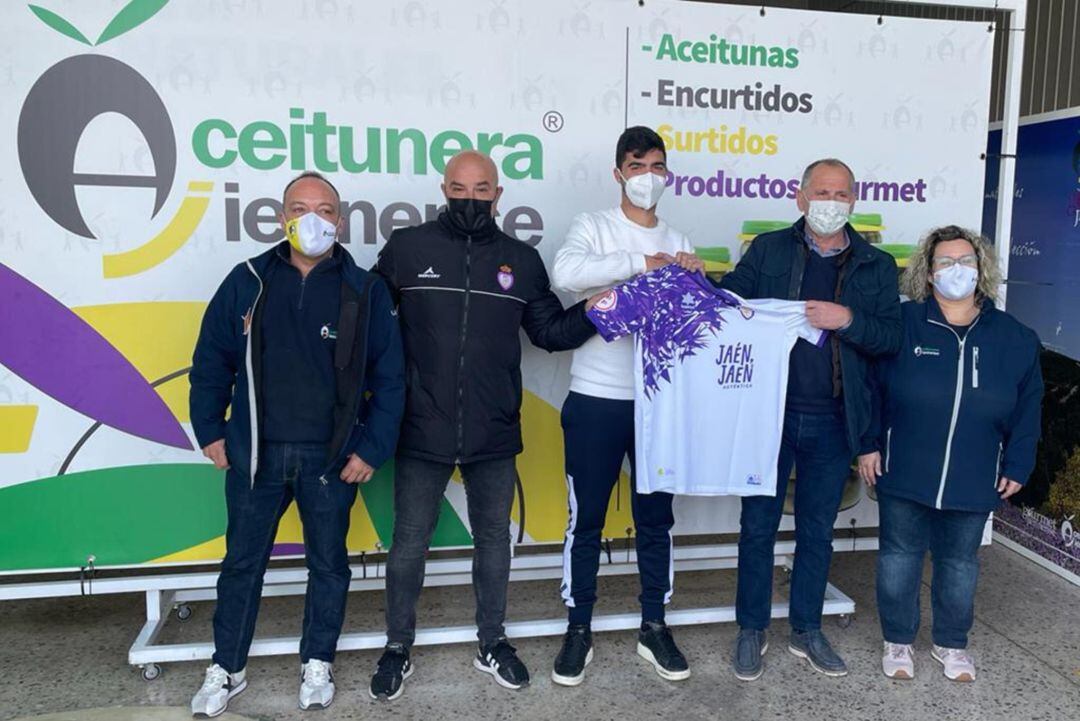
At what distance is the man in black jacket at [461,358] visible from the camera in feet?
9.61

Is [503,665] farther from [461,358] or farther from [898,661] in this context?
[898,661]

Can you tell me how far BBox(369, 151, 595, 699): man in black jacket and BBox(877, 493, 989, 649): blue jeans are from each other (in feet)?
4.61

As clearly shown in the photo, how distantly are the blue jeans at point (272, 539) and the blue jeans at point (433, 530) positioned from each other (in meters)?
0.19

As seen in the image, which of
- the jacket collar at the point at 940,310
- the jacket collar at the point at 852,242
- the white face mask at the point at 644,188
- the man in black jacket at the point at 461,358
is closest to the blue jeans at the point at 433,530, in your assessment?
the man in black jacket at the point at 461,358

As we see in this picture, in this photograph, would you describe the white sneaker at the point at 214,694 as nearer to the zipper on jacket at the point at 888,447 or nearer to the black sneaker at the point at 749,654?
the black sneaker at the point at 749,654

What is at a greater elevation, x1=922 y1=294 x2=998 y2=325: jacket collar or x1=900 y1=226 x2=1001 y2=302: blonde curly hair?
x1=900 y1=226 x2=1001 y2=302: blonde curly hair

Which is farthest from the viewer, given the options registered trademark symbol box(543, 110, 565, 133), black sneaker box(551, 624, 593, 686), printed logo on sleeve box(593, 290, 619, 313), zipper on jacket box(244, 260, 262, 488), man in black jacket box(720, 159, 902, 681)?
registered trademark symbol box(543, 110, 565, 133)

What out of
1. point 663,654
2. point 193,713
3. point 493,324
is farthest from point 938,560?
point 193,713

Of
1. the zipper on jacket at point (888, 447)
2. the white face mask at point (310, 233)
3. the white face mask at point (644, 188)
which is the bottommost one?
the zipper on jacket at point (888, 447)

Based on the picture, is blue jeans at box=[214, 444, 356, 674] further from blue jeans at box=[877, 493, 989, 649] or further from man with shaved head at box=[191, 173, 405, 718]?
blue jeans at box=[877, 493, 989, 649]

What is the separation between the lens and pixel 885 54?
3811 mm

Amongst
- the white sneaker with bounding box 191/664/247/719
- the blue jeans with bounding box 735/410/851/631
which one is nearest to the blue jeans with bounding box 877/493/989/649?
the blue jeans with bounding box 735/410/851/631

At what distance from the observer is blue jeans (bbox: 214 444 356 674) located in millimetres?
2855

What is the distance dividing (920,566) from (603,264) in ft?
5.58
